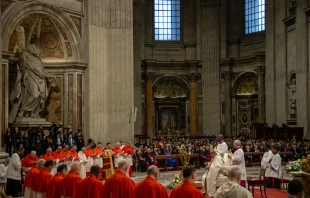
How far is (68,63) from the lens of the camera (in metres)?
23.6

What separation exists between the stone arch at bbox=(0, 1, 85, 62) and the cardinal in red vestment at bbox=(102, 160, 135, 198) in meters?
11.8

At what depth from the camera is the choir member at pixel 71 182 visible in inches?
426

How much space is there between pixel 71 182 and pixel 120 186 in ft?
5.20

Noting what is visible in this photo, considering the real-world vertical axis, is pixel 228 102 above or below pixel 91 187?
above

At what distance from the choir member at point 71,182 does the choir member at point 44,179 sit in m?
1.20

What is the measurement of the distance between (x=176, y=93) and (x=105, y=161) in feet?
69.0

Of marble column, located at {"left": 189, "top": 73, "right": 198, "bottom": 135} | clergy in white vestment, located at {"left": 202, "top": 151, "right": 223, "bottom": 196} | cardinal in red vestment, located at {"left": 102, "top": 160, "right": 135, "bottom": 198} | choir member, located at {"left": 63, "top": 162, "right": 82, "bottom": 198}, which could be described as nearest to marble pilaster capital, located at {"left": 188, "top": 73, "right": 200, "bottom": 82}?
marble column, located at {"left": 189, "top": 73, "right": 198, "bottom": 135}

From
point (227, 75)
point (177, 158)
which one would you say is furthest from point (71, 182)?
point (227, 75)

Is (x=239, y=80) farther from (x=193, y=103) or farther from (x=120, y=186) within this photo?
(x=120, y=186)

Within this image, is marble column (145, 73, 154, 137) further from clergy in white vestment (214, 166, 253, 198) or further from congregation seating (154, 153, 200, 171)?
clergy in white vestment (214, 166, 253, 198)

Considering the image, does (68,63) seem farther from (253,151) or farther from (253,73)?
(253,73)

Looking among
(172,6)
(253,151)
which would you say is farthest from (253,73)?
(253,151)

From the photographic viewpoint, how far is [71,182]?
1085 cm

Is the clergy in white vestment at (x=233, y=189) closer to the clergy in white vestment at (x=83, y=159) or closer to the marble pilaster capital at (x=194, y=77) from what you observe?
the clergy in white vestment at (x=83, y=159)
